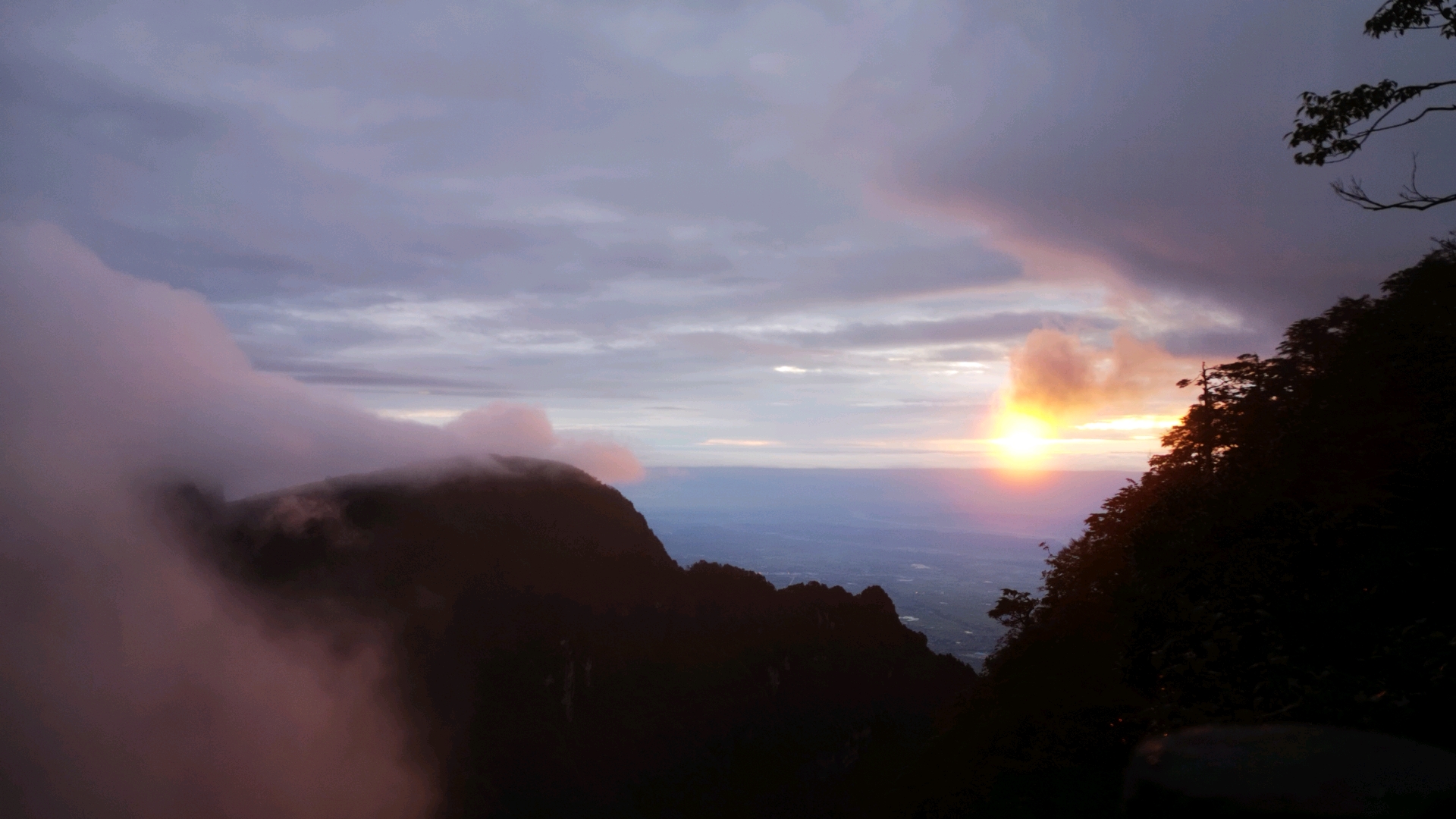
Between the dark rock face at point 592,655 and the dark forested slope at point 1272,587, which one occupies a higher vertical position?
the dark forested slope at point 1272,587

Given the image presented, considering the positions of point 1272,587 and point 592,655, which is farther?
point 592,655

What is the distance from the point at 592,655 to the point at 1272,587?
360ft

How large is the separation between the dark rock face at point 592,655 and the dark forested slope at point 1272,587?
2588 inches

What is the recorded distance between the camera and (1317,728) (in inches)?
181

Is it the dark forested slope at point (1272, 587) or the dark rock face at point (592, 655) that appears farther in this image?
the dark rock face at point (592, 655)

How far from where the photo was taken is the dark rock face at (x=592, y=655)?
9212 cm

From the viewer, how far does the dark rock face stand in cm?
9212

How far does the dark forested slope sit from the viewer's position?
9164mm

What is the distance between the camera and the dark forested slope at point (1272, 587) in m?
9.16

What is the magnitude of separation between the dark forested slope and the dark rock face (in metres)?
65.7

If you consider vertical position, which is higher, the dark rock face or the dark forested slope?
the dark forested slope

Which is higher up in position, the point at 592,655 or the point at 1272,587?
the point at 1272,587

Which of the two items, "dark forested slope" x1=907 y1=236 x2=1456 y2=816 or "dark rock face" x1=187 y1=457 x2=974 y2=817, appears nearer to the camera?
"dark forested slope" x1=907 y1=236 x2=1456 y2=816

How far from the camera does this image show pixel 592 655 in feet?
359
